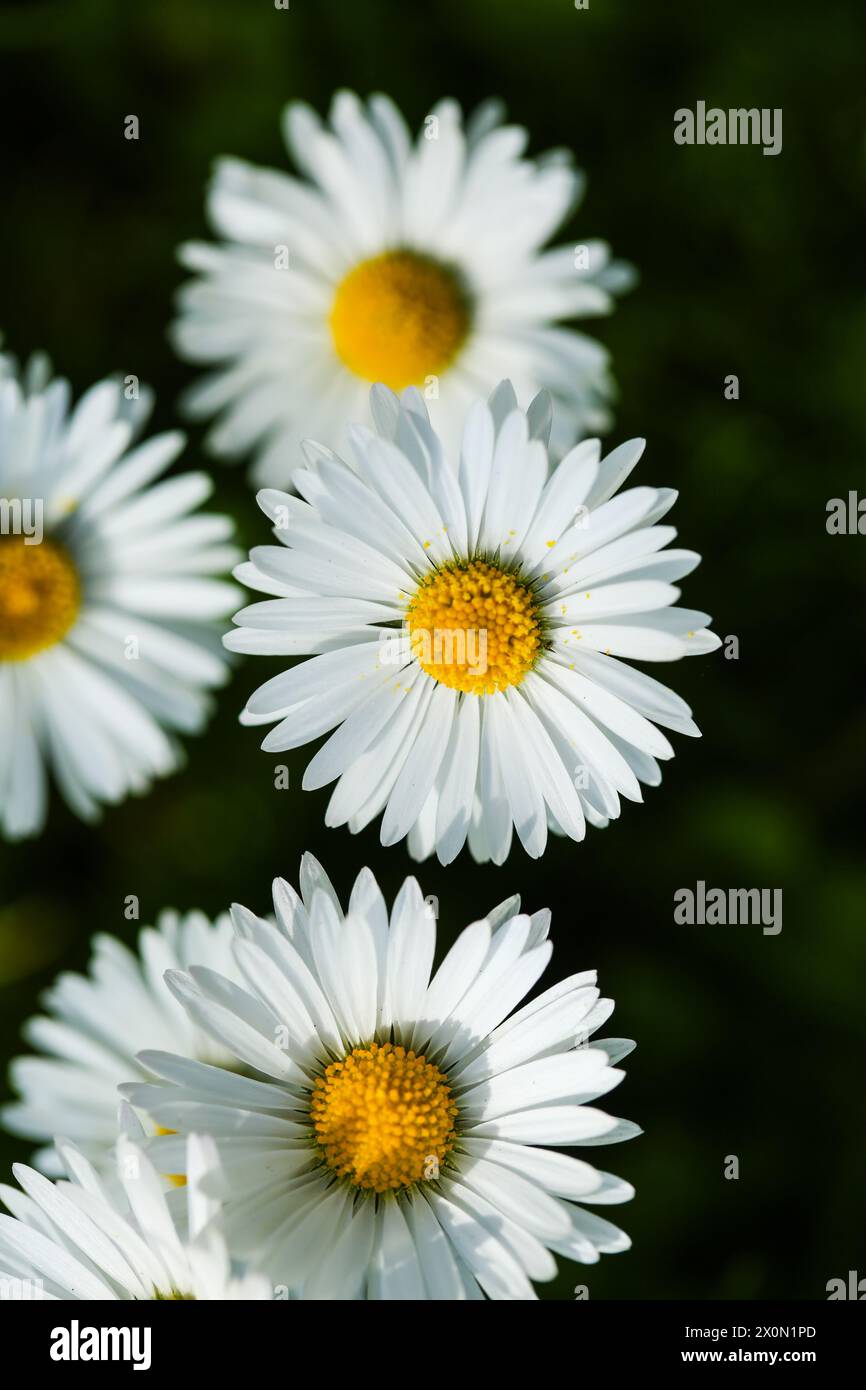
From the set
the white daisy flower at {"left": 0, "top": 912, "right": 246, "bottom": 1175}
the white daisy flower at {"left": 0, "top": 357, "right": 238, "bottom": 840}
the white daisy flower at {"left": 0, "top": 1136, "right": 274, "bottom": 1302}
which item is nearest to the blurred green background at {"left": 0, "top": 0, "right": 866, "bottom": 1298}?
the white daisy flower at {"left": 0, "top": 357, "right": 238, "bottom": 840}

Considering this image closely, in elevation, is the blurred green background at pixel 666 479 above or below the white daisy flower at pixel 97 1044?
above

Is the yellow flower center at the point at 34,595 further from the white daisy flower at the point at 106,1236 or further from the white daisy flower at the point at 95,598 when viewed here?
the white daisy flower at the point at 106,1236

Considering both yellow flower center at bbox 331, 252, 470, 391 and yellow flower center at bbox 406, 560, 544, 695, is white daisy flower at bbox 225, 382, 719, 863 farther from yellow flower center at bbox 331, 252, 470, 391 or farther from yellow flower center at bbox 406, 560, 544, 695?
yellow flower center at bbox 331, 252, 470, 391

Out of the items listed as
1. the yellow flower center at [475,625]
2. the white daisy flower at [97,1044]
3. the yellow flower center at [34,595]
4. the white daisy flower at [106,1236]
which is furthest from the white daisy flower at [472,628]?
the yellow flower center at [34,595]

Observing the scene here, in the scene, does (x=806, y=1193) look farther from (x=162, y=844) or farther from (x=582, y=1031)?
(x=162, y=844)

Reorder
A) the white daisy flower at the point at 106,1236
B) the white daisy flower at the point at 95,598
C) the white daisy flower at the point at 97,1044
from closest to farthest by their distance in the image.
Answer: the white daisy flower at the point at 106,1236 < the white daisy flower at the point at 97,1044 < the white daisy flower at the point at 95,598

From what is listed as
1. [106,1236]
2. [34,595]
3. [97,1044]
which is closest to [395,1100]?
[106,1236]
